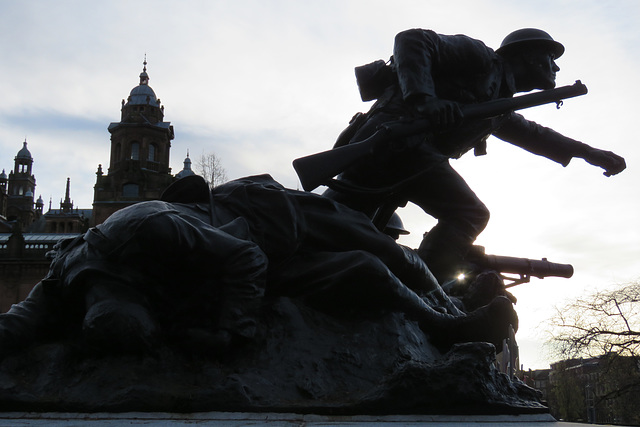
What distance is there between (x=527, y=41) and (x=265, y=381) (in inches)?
106

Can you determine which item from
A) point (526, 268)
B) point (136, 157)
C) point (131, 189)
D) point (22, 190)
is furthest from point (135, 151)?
point (22, 190)

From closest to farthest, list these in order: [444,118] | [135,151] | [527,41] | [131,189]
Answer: [444,118] → [527,41] → [131,189] → [135,151]

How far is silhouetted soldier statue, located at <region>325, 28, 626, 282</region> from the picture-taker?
3.84 meters

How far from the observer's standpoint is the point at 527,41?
13.8 feet

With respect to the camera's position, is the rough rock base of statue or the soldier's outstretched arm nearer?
the rough rock base of statue

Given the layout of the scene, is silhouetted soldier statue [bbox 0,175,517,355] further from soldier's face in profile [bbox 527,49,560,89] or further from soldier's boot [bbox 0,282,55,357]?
soldier's face in profile [bbox 527,49,560,89]

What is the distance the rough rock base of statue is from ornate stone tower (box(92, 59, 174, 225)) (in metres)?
45.9

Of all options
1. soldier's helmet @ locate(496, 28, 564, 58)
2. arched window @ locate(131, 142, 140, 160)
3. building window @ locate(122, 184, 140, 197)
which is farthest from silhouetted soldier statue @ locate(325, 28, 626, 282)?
arched window @ locate(131, 142, 140, 160)

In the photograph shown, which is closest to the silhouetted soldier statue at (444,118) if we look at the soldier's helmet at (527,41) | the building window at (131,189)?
the soldier's helmet at (527,41)

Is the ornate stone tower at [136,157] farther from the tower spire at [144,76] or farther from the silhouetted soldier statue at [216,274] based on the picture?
the silhouetted soldier statue at [216,274]

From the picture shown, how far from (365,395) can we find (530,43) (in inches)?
101

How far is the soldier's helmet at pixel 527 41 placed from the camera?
4.21 m

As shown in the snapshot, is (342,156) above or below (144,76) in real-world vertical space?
below

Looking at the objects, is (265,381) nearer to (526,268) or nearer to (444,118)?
(444,118)
